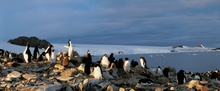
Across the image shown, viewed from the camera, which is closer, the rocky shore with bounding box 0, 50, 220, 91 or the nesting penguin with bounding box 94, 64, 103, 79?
the rocky shore with bounding box 0, 50, 220, 91

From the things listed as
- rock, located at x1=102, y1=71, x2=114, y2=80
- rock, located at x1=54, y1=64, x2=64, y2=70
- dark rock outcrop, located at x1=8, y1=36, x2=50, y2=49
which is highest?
dark rock outcrop, located at x1=8, y1=36, x2=50, y2=49

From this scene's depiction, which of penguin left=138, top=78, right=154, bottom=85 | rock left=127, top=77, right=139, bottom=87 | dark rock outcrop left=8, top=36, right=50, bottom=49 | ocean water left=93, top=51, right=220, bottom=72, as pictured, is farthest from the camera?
dark rock outcrop left=8, top=36, right=50, bottom=49

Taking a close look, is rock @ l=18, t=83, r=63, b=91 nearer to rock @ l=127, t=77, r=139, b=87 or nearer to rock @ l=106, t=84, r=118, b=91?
rock @ l=106, t=84, r=118, b=91

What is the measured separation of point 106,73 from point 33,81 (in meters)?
2.26

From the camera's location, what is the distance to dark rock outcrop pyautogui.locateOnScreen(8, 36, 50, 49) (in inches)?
2215

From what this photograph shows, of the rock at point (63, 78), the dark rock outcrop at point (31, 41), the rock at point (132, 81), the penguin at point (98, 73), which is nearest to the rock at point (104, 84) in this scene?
the penguin at point (98, 73)

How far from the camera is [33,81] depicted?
9.92 m

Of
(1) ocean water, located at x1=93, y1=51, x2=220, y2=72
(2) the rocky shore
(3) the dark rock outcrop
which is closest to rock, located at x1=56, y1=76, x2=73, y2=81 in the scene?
(2) the rocky shore

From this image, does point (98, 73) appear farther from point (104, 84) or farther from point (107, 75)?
point (104, 84)

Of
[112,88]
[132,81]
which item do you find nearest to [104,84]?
[112,88]

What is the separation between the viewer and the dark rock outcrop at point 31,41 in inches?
2215

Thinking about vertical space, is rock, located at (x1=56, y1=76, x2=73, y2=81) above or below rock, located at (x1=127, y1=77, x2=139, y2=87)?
above

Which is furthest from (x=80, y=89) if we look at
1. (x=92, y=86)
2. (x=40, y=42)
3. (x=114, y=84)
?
(x=40, y=42)

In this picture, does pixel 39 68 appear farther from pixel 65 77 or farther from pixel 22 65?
pixel 65 77
